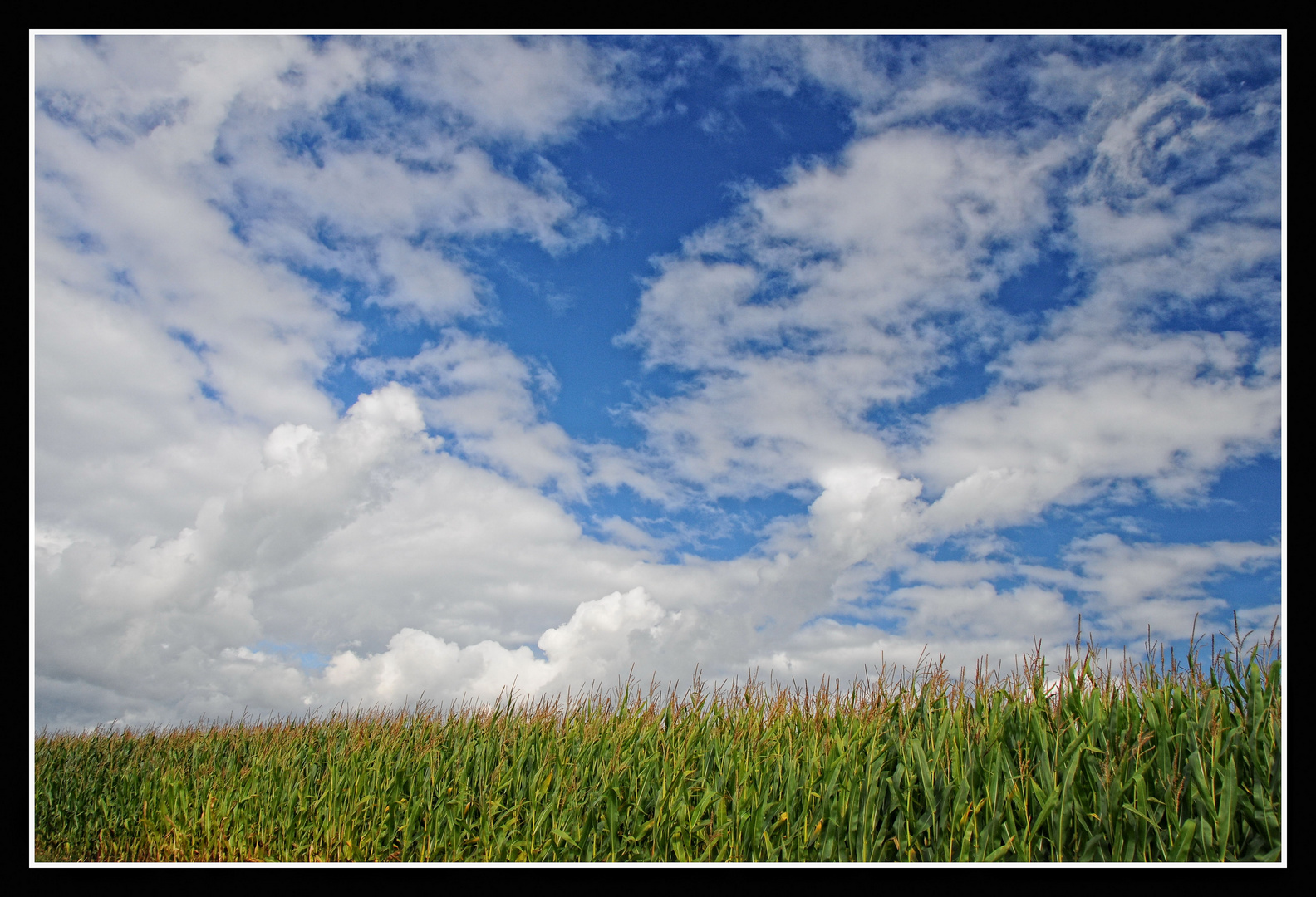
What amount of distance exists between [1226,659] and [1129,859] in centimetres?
176

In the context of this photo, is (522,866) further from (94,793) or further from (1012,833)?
(94,793)

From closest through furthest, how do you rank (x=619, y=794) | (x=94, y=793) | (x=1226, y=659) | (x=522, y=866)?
(x=522, y=866), (x=1226, y=659), (x=619, y=794), (x=94, y=793)

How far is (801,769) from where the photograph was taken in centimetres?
614

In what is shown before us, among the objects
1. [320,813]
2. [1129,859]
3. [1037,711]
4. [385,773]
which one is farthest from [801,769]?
[320,813]

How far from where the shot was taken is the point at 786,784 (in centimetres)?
608

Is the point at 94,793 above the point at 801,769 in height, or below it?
below

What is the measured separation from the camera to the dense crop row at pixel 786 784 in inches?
196

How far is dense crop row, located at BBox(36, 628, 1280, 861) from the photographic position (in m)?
4.98

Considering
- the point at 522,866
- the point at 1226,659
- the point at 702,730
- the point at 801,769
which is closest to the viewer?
the point at 522,866

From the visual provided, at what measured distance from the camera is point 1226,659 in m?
5.52

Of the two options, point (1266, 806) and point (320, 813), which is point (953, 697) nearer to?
point (1266, 806)

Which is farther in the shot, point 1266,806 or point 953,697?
point 953,697
